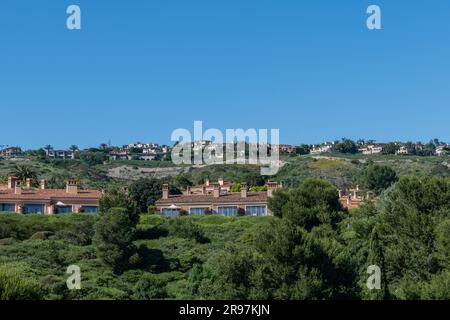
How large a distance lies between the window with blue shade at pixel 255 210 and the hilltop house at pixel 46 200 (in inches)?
516

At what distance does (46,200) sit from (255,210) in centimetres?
1796

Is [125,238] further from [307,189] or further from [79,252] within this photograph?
[307,189]

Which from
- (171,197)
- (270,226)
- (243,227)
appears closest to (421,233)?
(270,226)

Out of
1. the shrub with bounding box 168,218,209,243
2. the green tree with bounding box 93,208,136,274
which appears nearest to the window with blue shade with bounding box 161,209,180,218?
the shrub with bounding box 168,218,209,243

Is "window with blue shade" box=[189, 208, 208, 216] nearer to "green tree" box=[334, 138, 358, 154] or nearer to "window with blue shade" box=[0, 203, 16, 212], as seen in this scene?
"window with blue shade" box=[0, 203, 16, 212]

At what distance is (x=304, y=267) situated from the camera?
27.8 m

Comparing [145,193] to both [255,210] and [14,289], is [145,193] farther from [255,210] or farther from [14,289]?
[14,289]

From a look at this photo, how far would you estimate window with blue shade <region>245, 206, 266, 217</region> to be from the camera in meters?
63.3

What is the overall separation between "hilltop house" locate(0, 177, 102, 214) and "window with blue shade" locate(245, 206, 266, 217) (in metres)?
13.1

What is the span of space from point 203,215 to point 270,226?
30.0m

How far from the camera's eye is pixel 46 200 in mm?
60375

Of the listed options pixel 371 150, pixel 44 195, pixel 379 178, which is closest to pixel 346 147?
pixel 371 150

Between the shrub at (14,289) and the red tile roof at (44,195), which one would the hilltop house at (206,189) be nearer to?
the red tile roof at (44,195)

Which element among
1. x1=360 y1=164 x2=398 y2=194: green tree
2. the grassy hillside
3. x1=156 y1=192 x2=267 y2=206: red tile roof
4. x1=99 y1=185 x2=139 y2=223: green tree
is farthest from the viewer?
x1=360 y1=164 x2=398 y2=194: green tree
